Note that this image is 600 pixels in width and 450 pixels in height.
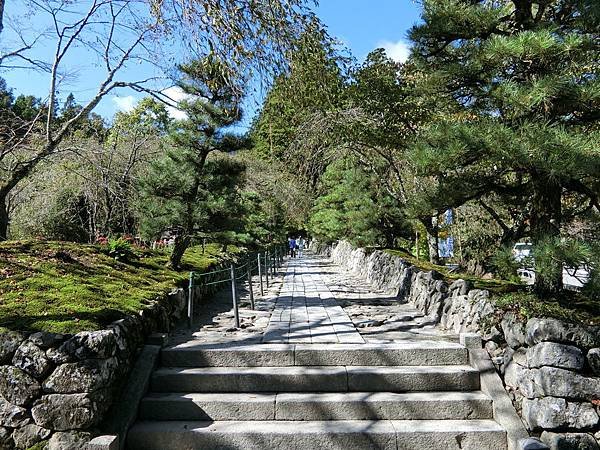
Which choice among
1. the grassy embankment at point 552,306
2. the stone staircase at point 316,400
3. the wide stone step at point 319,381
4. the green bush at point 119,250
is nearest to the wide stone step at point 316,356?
the stone staircase at point 316,400

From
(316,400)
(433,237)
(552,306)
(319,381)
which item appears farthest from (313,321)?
(433,237)

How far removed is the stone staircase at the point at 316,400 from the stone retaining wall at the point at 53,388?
46 cm

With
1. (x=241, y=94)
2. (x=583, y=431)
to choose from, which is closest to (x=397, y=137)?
(x=241, y=94)

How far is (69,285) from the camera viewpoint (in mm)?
5027

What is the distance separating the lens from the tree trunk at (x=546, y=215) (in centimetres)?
459

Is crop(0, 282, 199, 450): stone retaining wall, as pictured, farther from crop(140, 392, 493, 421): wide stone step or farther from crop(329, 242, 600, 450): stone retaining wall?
crop(329, 242, 600, 450): stone retaining wall

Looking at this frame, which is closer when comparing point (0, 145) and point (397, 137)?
point (0, 145)

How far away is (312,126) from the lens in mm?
9758

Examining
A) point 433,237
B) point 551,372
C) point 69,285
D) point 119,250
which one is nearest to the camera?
point 551,372

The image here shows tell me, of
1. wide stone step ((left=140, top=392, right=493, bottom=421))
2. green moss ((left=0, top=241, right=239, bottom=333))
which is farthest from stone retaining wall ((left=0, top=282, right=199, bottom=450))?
wide stone step ((left=140, top=392, right=493, bottom=421))

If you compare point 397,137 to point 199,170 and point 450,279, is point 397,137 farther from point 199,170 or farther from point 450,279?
point 199,170

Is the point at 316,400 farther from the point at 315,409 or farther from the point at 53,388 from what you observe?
the point at 53,388

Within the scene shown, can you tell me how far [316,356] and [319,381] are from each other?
0.35m

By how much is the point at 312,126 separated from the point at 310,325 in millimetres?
5022
